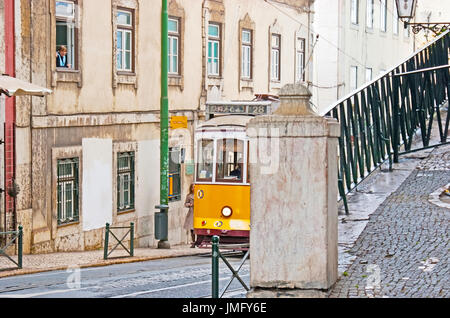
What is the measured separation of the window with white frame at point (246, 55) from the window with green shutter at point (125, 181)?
7.78m

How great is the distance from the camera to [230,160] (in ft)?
66.5

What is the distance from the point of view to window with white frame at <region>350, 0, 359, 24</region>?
42.6m

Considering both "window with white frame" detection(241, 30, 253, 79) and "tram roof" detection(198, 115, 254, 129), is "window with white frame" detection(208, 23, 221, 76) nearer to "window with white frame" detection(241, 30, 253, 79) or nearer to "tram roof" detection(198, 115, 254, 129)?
"window with white frame" detection(241, 30, 253, 79)

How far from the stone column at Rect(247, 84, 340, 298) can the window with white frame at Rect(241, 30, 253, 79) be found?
22.3 meters

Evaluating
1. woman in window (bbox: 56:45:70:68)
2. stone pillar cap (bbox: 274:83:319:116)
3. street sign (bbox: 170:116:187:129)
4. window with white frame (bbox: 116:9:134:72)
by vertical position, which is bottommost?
stone pillar cap (bbox: 274:83:319:116)

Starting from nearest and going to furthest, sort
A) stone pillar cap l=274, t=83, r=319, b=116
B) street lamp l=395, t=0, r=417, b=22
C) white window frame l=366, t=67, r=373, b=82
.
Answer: stone pillar cap l=274, t=83, r=319, b=116 → street lamp l=395, t=0, r=417, b=22 → white window frame l=366, t=67, r=373, b=82

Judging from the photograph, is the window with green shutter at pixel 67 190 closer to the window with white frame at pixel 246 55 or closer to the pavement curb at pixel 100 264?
the pavement curb at pixel 100 264

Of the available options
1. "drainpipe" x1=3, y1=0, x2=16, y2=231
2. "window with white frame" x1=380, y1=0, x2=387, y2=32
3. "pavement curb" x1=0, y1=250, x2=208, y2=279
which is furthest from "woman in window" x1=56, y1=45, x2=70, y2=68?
"window with white frame" x1=380, y1=0, x2=387, y2=32

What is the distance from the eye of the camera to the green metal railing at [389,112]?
1580cm

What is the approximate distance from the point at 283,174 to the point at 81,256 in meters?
11.6

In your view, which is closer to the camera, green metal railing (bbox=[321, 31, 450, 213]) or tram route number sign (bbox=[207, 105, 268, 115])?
green metal railing (bbox=[321, 31, 450, 213])

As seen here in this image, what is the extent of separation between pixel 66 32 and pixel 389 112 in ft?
24.3

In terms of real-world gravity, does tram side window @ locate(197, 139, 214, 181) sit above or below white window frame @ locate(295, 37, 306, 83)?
below
